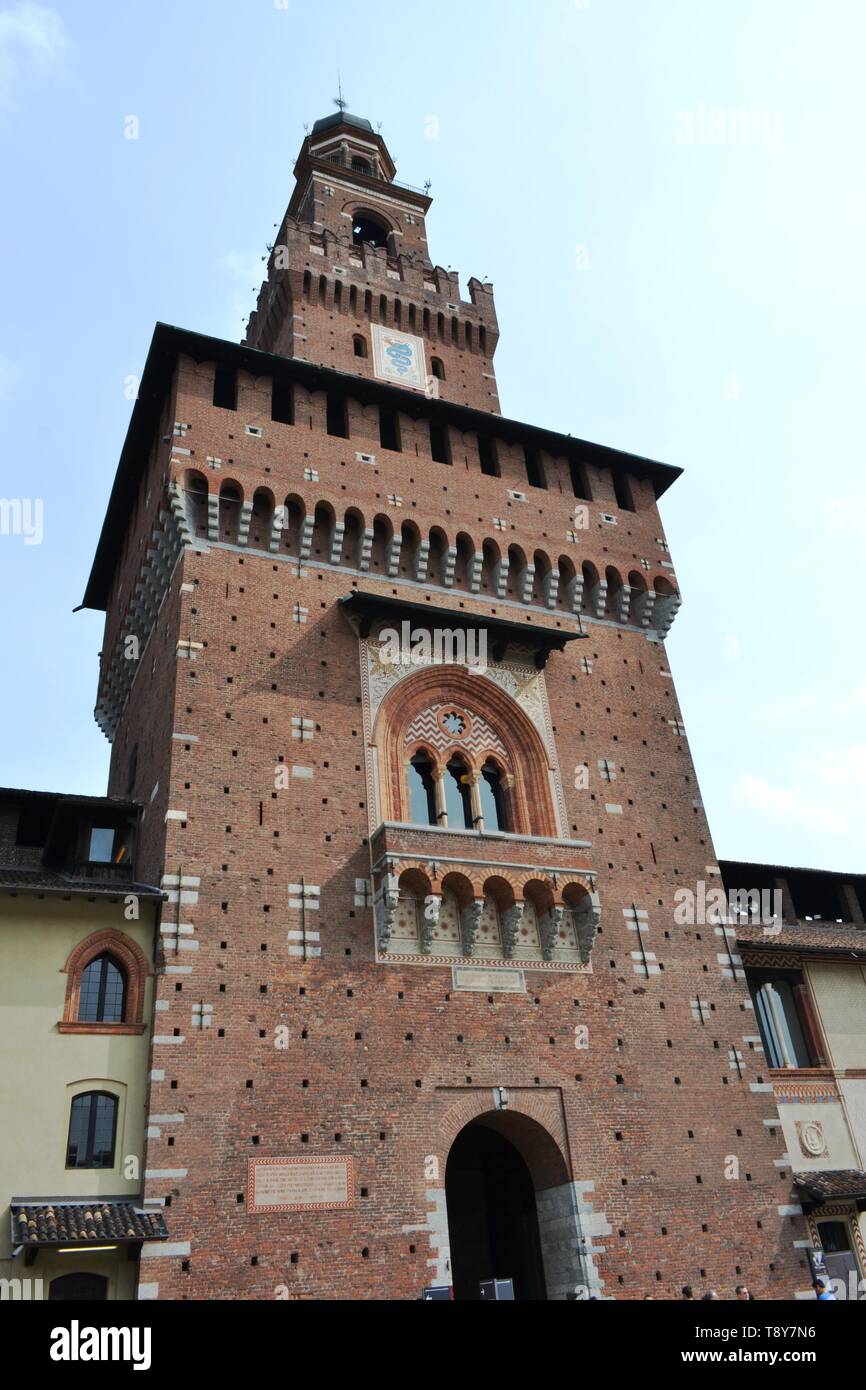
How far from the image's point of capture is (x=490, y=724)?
66.2 feet

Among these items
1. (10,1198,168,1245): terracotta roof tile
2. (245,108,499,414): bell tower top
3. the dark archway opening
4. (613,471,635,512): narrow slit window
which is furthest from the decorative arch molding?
(245,108,499,414): bell tower top

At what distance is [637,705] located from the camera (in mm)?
21953

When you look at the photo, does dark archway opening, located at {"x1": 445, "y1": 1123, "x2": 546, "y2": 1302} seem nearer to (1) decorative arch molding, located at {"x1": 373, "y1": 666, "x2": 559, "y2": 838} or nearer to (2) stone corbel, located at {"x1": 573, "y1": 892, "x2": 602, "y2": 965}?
(2) stone corbel, located at {"x1": 573, "y1": 892, "x2": 602, "y2": 965}

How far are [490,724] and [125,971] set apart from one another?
27.1ft

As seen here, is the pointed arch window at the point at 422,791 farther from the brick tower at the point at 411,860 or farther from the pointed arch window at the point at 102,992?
the pointed arch window at the point at 102,992

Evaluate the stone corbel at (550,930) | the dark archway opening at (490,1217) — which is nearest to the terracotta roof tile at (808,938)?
the stone corbel at (550,930)

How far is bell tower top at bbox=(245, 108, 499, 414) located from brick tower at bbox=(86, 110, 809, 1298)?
72 cm

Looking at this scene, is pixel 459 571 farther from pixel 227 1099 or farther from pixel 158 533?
pixel 227 1099

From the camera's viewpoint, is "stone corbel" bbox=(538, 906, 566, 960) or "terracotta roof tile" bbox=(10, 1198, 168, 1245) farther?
"stone corbel" bbox=(538, 906, 566, 960)

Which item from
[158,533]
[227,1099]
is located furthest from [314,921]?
[158,533]

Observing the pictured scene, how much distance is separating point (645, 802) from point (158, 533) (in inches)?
437

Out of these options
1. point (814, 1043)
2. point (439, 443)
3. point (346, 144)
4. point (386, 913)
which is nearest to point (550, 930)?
point (386, 913)

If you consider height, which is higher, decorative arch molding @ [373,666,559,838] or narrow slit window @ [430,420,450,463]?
narrow slit window @ [430,420,450,463]

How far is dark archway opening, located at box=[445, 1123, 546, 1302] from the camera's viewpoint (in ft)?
56.6
